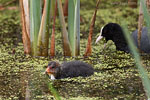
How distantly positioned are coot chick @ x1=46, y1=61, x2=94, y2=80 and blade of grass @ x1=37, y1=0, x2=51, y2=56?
777 millimetres

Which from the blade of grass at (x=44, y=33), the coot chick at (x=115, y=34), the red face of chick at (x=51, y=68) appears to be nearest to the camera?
the red face of chick at (x=51, y=68)

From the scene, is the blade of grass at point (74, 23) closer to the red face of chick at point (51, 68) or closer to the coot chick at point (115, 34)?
the red face of chick at point (51, 68)

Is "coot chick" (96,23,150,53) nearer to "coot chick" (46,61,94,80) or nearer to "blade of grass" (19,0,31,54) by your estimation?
"blade of grass" (19,0,31,54)

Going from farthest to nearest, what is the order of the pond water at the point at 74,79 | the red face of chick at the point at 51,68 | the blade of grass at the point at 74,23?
the blade of grass at the point at 74,23, the red face of chick at the point at 51,68, the pond water at the point at 74,79

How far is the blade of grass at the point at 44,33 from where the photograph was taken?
5.36 m

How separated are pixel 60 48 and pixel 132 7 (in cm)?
400

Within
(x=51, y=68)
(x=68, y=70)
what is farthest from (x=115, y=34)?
(x=51, y=68)

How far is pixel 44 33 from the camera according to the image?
5586mm

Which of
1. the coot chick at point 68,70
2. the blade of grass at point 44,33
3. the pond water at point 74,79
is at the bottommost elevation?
the pond water at point 74,79

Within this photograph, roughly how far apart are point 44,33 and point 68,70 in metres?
0.91

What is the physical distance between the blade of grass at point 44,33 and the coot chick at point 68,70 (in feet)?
2.55

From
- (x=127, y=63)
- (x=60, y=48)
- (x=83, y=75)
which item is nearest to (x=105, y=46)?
(x=60, y=48)

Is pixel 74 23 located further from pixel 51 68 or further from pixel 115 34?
pixel 115 34

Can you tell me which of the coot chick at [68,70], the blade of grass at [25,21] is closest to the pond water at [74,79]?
the coot chick at [68,70]
